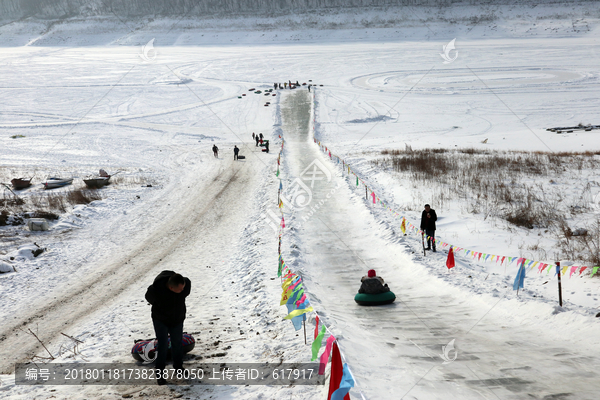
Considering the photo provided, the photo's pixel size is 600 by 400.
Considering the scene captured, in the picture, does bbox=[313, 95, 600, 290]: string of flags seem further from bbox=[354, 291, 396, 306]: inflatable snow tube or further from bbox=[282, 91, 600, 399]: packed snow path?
bbox=[354, 291, 396, 306]: inflatable snow tube

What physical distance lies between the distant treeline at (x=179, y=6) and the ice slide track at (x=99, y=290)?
139 m

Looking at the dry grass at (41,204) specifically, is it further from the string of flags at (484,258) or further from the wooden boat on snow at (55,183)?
the string of flags at (484,258)

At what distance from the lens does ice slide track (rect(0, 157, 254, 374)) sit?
9.81 metres

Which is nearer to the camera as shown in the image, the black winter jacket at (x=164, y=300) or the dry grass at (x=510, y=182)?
the black winter jacket at (x=164, y=300)

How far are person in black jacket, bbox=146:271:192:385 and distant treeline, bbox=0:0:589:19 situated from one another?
497 ft

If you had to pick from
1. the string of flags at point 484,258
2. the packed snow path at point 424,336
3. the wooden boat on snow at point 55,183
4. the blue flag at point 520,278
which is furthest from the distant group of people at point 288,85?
the blue flag at point 520,278

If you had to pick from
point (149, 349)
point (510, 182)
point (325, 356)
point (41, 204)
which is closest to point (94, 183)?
point (41, 204)

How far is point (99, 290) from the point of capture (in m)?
13.1

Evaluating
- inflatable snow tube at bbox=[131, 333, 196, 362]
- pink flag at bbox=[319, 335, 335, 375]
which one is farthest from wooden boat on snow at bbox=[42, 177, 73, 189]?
pink flag at bbox=[319, 335, 335, 375]

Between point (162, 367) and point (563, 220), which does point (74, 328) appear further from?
point (563, 220)

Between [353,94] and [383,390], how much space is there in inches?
2649

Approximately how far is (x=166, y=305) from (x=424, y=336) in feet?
16.6

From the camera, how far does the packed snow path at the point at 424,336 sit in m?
6.27

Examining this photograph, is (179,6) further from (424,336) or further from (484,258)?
(424,336)
